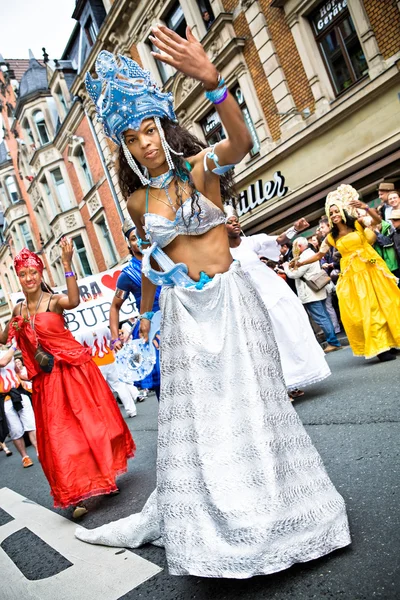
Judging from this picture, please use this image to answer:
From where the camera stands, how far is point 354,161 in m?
12.4

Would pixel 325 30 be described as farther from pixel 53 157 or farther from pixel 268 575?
pixel 53 157

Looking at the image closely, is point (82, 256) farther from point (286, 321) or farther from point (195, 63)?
point (195, 63)

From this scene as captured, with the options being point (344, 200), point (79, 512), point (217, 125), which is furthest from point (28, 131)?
point (79, 512)

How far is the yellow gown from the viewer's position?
6336 mm

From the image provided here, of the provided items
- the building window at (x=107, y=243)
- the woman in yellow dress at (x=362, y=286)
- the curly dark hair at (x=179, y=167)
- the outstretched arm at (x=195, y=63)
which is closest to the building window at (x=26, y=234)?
the building window at (x=107, y=243)

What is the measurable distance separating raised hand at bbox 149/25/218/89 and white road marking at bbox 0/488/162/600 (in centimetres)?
217

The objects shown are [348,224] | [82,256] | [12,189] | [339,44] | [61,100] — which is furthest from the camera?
[12,189]

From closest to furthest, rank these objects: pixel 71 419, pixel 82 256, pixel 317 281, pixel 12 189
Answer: pixel 71 419 < pixel 317 281 < pixel 82 256 < pixel 12 189

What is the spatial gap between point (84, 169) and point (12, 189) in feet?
53.6

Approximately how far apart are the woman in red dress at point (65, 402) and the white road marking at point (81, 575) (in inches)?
15.6

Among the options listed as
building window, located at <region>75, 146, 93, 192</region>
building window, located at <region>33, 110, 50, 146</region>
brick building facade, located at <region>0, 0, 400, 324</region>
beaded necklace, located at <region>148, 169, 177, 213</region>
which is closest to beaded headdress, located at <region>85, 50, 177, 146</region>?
beaded necklace, located at <region>148, 169, 177, 213</region>

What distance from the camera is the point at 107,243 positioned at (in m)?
28.1

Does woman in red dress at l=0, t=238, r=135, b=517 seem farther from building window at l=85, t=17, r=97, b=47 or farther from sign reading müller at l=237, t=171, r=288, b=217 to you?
building window at l=85, t=17, r=97, b=47

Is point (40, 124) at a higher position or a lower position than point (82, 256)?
higher
